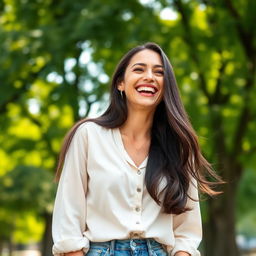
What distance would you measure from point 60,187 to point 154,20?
1027 centimetres

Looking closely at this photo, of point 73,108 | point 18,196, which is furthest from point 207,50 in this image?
point 18,196

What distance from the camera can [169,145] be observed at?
11.9 ft

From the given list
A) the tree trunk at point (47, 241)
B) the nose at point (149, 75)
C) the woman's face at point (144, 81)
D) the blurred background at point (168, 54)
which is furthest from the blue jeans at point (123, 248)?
the tree trunk at point (47, 241)

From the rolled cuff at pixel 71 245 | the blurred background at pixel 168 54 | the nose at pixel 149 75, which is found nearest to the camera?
the rolled cuff at pixel 71 245

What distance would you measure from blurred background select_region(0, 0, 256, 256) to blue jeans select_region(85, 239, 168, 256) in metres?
9.24

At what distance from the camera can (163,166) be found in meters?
3.49

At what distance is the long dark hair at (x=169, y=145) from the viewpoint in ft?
11.2

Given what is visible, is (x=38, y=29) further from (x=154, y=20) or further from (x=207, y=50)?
(x=207, y=50)

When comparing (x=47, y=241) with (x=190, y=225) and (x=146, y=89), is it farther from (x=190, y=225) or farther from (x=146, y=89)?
(x=146, y=89)

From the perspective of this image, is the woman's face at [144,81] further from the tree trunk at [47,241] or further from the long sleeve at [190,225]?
the tree trunk at [47,241]

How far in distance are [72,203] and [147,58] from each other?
34.7 inches

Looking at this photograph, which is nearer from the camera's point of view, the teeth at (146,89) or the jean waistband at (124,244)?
the jean waistband at (124,244)

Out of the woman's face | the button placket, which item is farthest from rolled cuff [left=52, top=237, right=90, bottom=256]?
the woman's face

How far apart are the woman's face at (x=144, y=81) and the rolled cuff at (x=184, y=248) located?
0.74m
